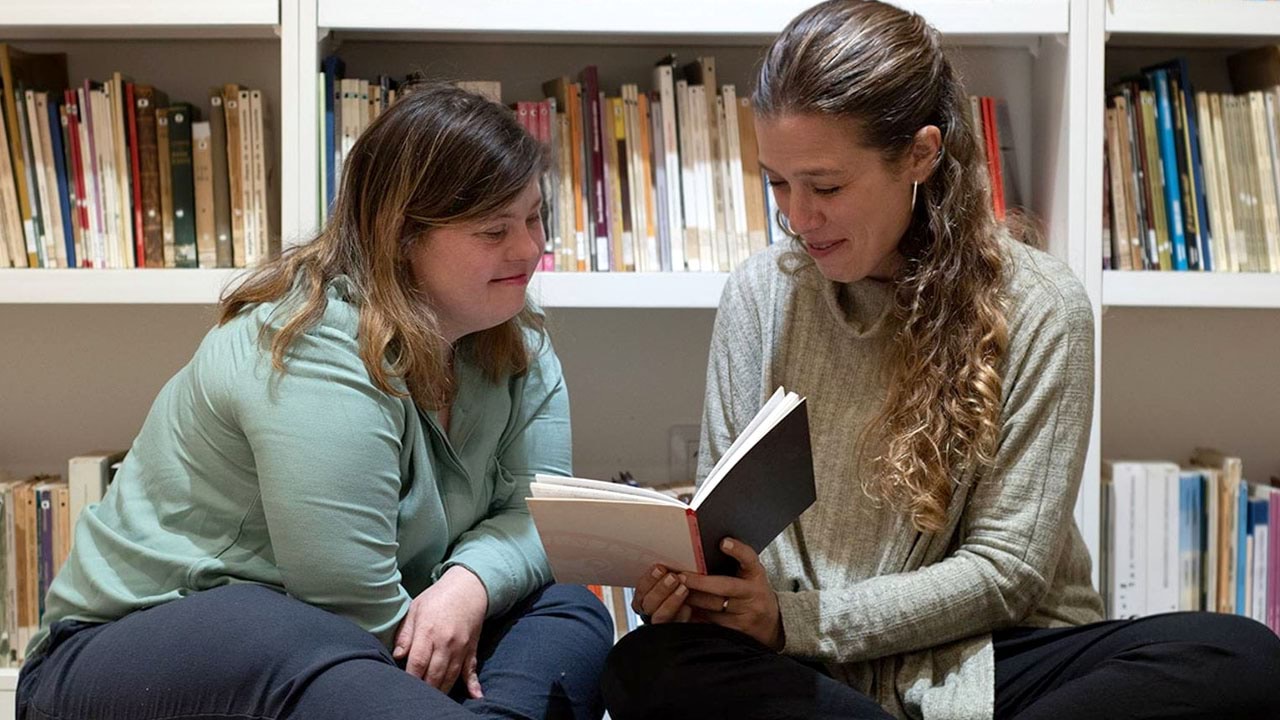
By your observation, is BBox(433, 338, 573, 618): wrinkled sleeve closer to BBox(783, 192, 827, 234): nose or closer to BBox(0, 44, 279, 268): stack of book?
BBox(783, 192, 827, 234): nose

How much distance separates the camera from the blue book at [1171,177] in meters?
1.68

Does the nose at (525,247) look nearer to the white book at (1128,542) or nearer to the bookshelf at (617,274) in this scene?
the bookshelf at (617,274)

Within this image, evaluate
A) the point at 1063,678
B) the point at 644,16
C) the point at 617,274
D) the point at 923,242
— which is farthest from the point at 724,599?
the point at 644,16

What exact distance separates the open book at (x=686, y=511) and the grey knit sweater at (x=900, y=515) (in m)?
0.15

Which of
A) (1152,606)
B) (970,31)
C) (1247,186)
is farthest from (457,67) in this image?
(1152,606)

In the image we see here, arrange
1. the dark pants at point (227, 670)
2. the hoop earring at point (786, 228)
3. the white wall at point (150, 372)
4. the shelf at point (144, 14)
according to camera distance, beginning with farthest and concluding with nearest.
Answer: the white wall at point (150, 372)
the shelf at point (144, 14)
the hoop earring at point (786, 228)
the dark pants at point (227, 670)

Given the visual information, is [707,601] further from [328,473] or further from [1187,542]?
[1187,542]

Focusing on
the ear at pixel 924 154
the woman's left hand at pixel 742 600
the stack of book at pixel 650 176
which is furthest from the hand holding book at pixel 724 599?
the stack of book at pixel 650 176

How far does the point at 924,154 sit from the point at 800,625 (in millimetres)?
504

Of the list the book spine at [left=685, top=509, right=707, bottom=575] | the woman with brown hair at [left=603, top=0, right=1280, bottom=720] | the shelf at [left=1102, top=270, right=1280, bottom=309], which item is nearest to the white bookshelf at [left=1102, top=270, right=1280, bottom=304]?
the shelf at [left=1102, top=270, right=1280, bottom=309]

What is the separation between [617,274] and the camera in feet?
5.33

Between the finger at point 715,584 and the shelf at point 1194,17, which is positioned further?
the shelf at point 1194,17

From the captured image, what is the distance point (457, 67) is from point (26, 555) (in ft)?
3.06

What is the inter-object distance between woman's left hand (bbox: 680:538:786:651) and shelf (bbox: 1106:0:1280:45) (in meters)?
0.93
